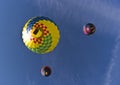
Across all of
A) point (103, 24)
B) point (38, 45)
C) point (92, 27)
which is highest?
point (103, 24)

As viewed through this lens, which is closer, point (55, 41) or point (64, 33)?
point (55, 41)

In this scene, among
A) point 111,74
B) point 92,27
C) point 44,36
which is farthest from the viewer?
point 111,74

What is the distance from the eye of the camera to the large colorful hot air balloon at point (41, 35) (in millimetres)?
9375

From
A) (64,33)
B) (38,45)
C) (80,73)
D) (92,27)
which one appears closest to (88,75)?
(80,73)

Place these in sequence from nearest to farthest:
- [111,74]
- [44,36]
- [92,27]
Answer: [44,36], [92,27], [111,74]

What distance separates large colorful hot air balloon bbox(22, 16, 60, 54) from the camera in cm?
938

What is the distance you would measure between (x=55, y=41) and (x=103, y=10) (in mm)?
3266

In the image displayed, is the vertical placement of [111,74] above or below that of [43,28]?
above

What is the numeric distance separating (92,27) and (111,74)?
2.48 m

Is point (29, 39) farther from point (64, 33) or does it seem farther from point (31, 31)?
point (64, 33)

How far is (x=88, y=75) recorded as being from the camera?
12625mm

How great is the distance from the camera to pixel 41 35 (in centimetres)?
936

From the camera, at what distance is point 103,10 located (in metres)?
12.5

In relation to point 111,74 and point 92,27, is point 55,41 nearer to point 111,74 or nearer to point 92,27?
point 92,27
